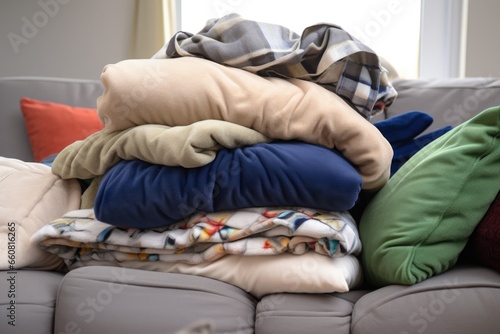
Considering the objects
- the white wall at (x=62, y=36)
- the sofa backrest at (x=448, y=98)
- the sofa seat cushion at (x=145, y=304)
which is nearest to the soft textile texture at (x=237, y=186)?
the sofa seat cushion at (x=145, y=304)

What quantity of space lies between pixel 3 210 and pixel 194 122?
0.40 metres

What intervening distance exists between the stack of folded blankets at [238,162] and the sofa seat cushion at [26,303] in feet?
0.26

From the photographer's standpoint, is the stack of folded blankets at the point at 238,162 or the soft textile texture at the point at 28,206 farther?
the soft textile texture at the point at 28,206

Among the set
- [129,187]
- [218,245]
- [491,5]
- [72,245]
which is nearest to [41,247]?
[72,245]

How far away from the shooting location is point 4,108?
1.83 meters

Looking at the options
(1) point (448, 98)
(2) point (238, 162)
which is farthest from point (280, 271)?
(1) point (448, 98)

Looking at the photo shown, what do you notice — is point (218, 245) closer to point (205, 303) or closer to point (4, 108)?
point (205, 303)

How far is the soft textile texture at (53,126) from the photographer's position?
5.72 ft

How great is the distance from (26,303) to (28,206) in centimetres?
25

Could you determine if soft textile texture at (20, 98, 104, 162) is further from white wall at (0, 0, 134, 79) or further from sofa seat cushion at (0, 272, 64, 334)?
white wall at (0, 0, 134, 79)

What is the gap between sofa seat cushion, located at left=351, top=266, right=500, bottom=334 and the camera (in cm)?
90

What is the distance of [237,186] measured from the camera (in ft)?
3.34

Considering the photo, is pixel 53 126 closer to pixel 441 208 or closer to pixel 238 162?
pixel 238 162

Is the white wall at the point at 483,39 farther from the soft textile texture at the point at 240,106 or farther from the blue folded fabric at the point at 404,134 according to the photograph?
the soft textile texture at the point at 240,106
